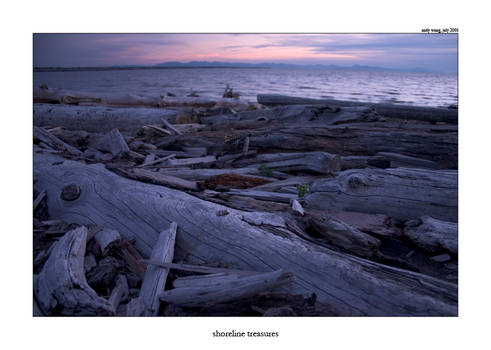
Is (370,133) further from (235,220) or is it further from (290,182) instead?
(235,220)

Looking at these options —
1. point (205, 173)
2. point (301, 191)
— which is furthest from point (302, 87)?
point (301, 191)

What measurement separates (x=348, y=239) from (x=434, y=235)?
1193 millimetres

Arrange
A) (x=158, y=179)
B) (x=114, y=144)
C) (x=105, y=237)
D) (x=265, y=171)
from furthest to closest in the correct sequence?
(x=114, y=144)
(x=265, y=171)
(x=158, y=179)
(x=105, y=237)

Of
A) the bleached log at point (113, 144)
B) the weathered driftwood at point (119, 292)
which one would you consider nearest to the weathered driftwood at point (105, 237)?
the weathered driftwood at point (119, 292)

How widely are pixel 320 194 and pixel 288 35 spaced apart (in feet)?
7.07

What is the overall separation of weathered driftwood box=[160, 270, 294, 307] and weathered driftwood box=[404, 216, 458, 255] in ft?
6.72

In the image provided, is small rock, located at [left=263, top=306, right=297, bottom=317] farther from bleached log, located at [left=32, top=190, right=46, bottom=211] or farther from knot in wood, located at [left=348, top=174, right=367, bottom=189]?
bleached log, located at [left=32, top=190, right=46, bottom=211]

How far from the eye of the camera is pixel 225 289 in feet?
9.78

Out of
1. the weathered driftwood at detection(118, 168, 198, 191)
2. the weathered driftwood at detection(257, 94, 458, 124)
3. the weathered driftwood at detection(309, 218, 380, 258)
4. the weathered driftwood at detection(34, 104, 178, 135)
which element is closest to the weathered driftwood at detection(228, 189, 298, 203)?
the weathered driftwood at detection(118, 168, 198, 191)

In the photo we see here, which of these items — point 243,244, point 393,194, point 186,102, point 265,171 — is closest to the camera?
point 243,244

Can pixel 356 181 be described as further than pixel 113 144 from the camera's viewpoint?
No

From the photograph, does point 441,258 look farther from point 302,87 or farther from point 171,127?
point 302,87

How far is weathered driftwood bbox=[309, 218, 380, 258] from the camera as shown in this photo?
12.0 feet

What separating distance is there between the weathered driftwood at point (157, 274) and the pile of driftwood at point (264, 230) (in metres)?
0.01
